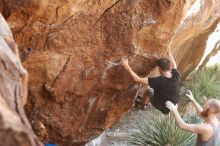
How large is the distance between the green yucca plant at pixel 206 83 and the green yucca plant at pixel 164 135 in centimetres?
521

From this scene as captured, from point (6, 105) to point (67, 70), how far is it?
5026 mm

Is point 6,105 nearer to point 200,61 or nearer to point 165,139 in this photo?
point 165,139

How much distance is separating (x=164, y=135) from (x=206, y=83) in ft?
21.8

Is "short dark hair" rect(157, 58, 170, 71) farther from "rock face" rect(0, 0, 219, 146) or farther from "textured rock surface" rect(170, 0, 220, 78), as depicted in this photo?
"textured rock surface" rect(170, 0, 220, 78)

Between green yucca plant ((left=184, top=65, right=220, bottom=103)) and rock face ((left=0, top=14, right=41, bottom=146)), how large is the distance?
12.2m

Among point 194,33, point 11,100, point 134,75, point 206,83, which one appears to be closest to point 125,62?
point 134,75

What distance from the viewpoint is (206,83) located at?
1644 centimetres

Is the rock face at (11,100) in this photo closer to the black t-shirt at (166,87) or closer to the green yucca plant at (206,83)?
the black t-shirt at (166,87)

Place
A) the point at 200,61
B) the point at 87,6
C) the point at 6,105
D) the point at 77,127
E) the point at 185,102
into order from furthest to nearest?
the point at 200,61 → the point at 185,102 → the point at 77,127 → the point at 87,6 → the point at 6,105

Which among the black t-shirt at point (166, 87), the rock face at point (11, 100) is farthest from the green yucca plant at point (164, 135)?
the rock face at point (11, 100)

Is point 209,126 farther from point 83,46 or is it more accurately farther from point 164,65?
point 83,46

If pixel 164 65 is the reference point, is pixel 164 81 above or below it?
below

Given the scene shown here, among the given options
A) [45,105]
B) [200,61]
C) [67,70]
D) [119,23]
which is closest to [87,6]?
[119,23]

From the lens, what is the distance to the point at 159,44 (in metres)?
8.32
